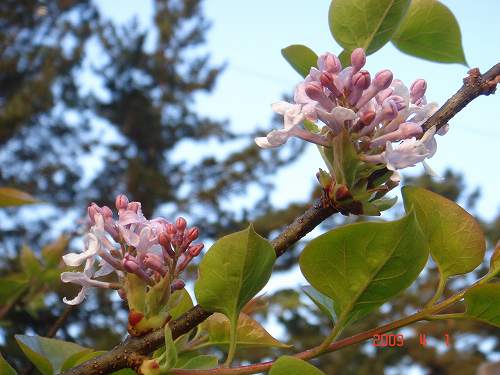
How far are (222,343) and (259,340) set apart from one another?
0.05 m

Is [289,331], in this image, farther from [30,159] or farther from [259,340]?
[259,340]

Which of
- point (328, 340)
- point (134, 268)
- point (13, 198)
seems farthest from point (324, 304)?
point (13, 198)

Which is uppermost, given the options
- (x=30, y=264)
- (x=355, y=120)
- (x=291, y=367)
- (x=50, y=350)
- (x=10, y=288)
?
(x=30, y=264)

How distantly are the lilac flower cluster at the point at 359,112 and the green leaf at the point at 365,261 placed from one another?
8 cm

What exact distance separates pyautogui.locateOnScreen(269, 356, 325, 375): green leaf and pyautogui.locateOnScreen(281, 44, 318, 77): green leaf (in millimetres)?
374

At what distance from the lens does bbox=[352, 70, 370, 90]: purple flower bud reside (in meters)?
0.56

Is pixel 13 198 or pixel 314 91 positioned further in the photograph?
pixel 13 198

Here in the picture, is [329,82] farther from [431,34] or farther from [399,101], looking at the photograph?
[431,34]

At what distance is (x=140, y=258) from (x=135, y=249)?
0.07 ft

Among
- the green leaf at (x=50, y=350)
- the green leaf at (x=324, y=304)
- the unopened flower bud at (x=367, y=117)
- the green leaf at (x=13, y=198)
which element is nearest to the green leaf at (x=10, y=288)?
the green leaf at (x=13, y=198)

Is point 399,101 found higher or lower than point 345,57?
lower

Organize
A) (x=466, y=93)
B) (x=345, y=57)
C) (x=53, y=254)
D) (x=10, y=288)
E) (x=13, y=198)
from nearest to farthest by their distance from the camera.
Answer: (x=466, y=93), (x=345, y=57), (x=13, y=198), (x=10, y=288), (x=53, y=254)

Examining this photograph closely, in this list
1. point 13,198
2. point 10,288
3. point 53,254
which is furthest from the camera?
point 53,254

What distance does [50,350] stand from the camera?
0.73 m
